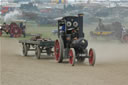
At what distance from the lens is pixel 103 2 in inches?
2352

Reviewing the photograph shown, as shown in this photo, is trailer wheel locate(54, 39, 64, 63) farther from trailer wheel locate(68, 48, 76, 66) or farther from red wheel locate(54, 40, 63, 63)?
trailer wheel locate(68, 48, 76, 66)

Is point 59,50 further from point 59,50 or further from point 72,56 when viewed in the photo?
point 72,56

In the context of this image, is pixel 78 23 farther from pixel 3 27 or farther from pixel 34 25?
pixel 34 25

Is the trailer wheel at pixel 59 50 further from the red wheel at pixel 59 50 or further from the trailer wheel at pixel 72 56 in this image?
the trailer wheel at pixel 72 56

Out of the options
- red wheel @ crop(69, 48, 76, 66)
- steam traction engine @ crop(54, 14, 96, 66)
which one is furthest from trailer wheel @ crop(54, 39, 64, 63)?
red wheel @ crop(69, 48, 76, 66)

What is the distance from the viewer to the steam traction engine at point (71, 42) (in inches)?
642

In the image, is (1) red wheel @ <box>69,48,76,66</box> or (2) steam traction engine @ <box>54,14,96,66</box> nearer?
(1) red wheel @ <box>69,48,76,66</box>

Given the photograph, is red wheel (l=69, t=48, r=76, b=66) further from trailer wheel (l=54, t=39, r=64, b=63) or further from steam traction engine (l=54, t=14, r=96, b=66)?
trailer wheel (l=54, t=39, r=64, b=63)

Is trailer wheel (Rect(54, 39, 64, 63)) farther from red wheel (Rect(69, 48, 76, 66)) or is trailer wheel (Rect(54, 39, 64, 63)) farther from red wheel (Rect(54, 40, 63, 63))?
red wheel (Rect(69, 48, 76, 66))

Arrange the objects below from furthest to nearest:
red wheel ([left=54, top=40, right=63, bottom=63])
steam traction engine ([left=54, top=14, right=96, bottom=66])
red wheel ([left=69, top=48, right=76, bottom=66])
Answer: red wheel ([left=54, top=40, right=63, bottom=63]), steam traction engine ([left=54, top=14, right=96, bottom=66]), red wheel ([left=69, top=48, right=76, bottom=66])

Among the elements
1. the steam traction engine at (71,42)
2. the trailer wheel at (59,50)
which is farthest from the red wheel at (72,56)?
the trailer wheel at (59,50)

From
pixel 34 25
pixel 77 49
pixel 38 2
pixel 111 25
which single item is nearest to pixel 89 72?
pixel 77 49

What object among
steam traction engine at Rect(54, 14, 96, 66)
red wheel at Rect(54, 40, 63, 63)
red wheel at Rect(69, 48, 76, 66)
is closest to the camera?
red wheel at Rect(69, 48, 76, 66)

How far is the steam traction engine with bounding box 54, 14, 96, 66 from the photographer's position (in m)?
16.3
